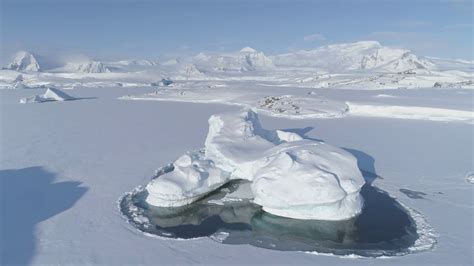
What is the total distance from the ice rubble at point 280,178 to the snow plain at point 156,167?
63.7 inches

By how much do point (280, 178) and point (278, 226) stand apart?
49.7 inches

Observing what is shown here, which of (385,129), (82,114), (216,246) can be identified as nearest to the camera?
(216,246)

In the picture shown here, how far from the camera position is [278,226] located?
9992 mm

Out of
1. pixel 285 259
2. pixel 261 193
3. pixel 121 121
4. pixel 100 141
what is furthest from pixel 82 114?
pixel 285 259

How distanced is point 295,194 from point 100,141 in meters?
10.9

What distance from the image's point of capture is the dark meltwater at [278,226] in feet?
29.7

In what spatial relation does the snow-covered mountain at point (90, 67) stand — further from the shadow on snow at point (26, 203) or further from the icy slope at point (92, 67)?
the shadow on snow at point (26, 203)

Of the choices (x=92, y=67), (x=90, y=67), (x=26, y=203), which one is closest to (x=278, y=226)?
(x=26, y=203)

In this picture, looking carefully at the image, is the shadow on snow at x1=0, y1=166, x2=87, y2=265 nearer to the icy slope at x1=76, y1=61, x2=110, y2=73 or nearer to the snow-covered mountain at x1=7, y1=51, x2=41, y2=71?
the icy slope at x1=76, y1=61, x2=110, y2=73

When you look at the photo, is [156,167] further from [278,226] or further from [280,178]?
[278,226]

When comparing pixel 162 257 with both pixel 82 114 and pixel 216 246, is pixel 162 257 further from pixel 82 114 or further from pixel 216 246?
pixel 82 114

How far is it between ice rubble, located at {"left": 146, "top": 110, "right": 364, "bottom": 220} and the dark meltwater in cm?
28

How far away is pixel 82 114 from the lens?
90.2 feet

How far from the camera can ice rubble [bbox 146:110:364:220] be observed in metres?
10.3
